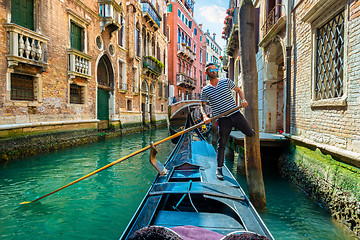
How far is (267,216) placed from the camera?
2539mm

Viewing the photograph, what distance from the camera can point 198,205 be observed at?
198cm

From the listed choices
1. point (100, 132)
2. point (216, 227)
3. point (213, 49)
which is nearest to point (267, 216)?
point (216, 227)

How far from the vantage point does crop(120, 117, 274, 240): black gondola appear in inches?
56.5

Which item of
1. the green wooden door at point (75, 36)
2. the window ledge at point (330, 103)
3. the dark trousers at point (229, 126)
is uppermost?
the green wooden door at point (75, 36)

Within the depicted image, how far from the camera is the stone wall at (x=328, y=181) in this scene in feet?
7.08

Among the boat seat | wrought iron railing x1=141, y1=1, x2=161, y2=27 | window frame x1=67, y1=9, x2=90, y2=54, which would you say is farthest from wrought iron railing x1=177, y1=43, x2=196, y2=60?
the boat seat

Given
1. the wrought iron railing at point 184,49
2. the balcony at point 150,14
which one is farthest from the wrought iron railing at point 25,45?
the wrought iron railing at point 184,49

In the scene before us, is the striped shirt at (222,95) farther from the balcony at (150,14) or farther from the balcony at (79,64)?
the balcony at (150,14)

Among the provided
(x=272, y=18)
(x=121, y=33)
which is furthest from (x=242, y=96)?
(x=121, y=33)

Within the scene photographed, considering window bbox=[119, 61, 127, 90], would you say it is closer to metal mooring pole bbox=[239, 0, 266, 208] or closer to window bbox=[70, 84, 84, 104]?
window bbox=[70, 84, 84, 104]

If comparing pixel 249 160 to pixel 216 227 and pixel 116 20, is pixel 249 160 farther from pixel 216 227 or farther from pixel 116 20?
pixel 116 20

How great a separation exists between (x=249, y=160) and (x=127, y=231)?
1.62 m

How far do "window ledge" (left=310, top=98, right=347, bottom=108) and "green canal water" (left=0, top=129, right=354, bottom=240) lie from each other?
47.0 inches

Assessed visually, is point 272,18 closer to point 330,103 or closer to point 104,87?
point 330,103
